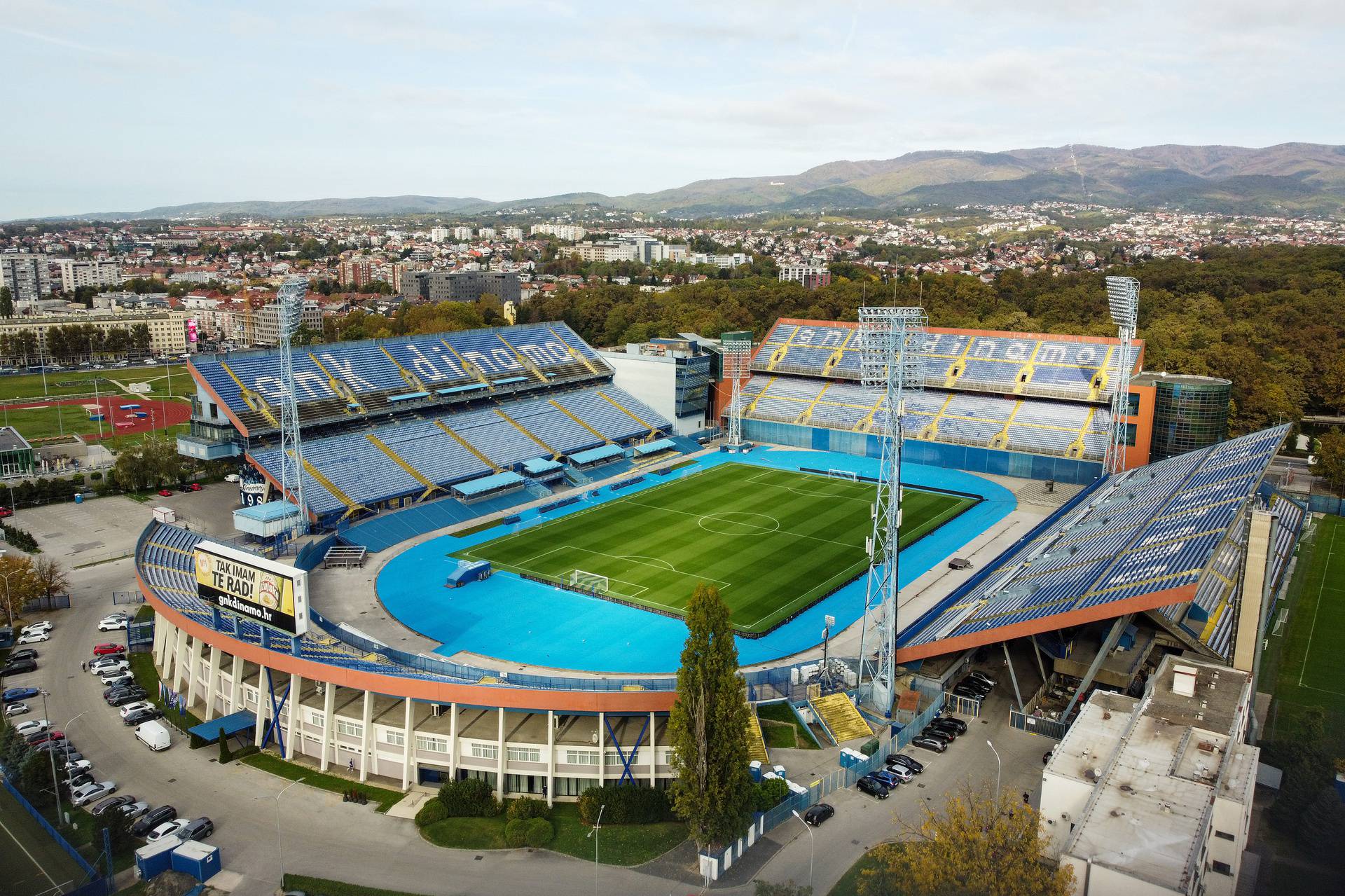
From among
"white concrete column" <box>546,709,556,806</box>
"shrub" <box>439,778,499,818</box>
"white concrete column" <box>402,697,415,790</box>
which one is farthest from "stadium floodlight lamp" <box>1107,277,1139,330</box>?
"white concrete column" <box>402,697,415,790</box>

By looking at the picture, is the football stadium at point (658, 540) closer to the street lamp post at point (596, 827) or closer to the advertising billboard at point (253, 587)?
the advertising billboard at point (253, 587)

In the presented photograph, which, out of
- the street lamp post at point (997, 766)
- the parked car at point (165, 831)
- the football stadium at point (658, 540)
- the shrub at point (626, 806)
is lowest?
the parked car at point (165, 831)

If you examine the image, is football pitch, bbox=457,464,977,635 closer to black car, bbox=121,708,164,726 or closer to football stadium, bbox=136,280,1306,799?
football stadium, bbox=136,280,1306,799

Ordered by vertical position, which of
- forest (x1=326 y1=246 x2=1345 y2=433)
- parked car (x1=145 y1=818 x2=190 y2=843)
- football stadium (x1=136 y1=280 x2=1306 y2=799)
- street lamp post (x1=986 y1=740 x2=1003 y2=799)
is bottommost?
parked car (x1=145 y1=818 x2=190 y2=843)

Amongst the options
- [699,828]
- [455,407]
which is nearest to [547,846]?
[699,828]

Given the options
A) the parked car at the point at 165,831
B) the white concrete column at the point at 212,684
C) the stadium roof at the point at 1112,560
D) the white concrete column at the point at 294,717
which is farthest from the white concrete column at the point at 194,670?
the stadium roof at the point at 1112,560

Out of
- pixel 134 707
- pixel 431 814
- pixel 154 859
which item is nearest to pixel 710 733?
pixel 431 814
